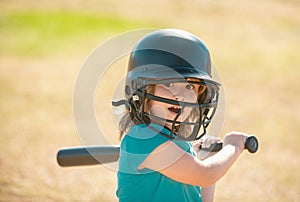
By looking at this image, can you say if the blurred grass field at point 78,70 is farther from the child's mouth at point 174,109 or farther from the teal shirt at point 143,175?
the child's mouth at point 174,109

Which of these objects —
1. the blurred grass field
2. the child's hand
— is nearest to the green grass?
the blurred grass field

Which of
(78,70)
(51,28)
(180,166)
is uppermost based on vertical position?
(51,28)

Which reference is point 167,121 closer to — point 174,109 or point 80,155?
point 174,109

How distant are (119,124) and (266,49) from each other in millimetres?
12841

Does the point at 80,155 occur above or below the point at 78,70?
below

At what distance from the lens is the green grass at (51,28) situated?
15.6m

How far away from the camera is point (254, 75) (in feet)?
41.7

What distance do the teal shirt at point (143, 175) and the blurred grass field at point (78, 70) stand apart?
7.20ft

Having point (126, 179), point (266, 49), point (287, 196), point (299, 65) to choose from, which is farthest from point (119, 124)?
point (266, 49)

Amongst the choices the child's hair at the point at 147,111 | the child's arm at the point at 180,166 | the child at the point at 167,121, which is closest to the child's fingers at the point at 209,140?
the child at the point at 167,121

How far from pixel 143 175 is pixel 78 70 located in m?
9.72

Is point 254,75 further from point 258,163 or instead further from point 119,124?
point 119,124

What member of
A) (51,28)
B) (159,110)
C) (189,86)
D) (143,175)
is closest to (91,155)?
(143,175)

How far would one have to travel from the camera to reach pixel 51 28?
1783cm
